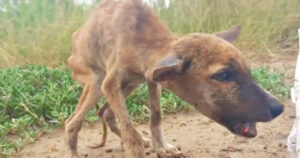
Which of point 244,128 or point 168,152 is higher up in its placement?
point 244,128

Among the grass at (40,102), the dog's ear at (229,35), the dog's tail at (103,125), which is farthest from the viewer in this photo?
the grass at (40,102)

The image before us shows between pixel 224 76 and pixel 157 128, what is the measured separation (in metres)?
1.27

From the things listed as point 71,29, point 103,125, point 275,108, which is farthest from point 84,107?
point 71,29

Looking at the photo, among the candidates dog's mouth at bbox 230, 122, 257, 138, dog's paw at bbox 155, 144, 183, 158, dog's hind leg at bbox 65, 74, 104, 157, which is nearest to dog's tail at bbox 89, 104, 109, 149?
dog's hind leg at bbox 65, 74, 104, 157

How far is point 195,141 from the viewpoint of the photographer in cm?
540

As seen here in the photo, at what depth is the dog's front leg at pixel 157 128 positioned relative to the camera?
485 cm

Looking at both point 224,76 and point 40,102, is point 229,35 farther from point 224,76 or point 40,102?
point 40,102

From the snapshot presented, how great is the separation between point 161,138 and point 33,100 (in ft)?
6.36

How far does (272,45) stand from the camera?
31.6ft

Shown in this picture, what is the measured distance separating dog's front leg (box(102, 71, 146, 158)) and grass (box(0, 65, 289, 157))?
4.28 feet

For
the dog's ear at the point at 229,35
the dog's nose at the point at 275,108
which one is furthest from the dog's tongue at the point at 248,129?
the dog's ear at the point at 229,35

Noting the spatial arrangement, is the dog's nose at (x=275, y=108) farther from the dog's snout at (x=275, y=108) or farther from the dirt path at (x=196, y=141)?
the dirt path at (x=196, y=141)

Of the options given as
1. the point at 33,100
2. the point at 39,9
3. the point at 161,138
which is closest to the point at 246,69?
the point at 161,138

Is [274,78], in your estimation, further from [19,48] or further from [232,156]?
[19,48]
